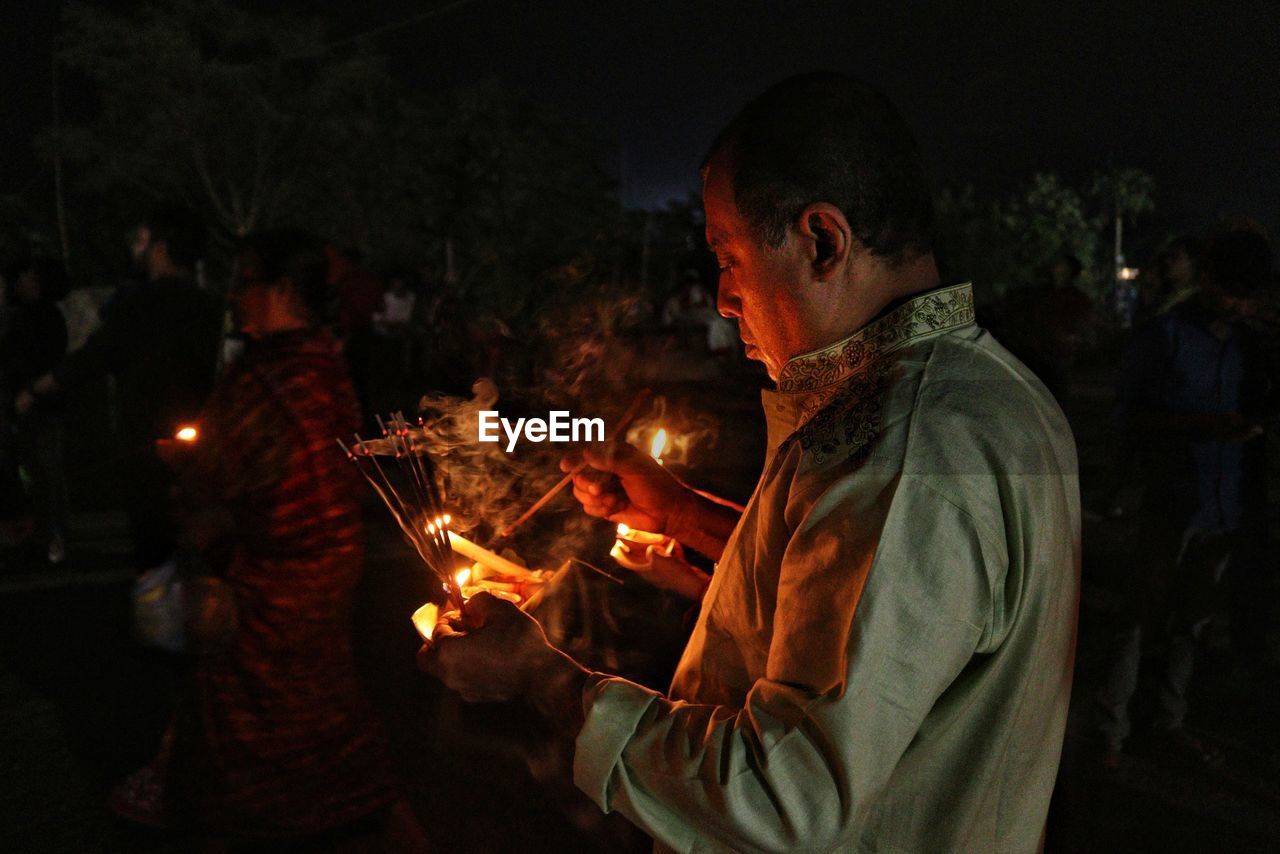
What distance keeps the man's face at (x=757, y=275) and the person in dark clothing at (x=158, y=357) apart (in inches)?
160

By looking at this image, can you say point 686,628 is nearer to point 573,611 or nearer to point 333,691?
point 573,611

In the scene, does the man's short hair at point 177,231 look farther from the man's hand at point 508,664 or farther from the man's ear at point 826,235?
the man's ear at point 826,235

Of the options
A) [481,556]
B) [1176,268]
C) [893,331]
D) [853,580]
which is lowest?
[481,556]

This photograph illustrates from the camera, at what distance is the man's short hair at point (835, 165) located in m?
1.22

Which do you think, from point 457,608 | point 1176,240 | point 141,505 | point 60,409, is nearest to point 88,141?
point 60,409

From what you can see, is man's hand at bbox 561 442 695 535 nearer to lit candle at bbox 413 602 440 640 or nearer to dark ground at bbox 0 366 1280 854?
dark ground at bbox 0 366 1280 854

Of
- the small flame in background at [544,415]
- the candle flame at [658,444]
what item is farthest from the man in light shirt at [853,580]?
the candle flame at [658,444]

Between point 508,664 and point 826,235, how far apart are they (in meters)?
0.70

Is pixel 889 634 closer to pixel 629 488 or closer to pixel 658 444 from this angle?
pixel 629 488

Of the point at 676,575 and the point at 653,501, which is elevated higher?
the point at 653,501

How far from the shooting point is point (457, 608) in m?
1.52

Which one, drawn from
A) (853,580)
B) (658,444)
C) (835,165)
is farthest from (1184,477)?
(853,580)

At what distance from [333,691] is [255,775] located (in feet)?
1.11

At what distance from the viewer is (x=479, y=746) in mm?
4352
